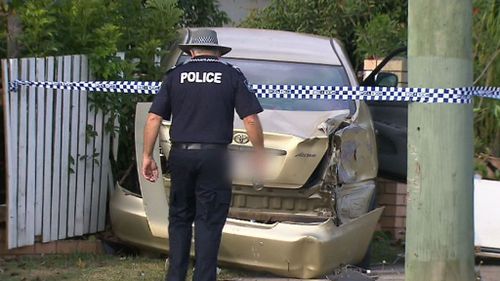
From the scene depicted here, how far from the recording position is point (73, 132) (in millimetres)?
7082

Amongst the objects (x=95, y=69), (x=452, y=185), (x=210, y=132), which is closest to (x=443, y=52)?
(x=452, y=185)

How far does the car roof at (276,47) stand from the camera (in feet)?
24.5

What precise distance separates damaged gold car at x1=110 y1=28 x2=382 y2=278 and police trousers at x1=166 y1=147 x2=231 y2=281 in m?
0.49

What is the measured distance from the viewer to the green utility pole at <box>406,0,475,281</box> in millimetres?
4996

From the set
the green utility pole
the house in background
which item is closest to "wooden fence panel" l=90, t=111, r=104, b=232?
the green utility pole

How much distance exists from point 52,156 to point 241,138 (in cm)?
151

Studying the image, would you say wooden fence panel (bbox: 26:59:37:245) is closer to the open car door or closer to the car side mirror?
the open car door

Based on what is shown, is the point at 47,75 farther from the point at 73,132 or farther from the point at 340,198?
the point at 340,198

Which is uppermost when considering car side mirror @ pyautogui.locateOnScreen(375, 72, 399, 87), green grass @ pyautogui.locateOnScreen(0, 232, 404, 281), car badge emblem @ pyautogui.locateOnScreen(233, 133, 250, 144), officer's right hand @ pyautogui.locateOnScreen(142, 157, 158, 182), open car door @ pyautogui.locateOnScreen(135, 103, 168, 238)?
car side mirror @ pyautogui.locateOnScreen(375, 72, 399, 87)

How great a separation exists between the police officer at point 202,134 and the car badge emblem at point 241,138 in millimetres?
663

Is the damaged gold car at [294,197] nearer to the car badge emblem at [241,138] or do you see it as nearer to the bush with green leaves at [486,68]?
the car badge emblem at [241,138]

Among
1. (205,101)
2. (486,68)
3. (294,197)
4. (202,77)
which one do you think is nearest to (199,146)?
(205,101)

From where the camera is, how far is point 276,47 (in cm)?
758

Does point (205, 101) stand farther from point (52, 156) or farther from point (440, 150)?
point (52, 156)
